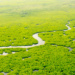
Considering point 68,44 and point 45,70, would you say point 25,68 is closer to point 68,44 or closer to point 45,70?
point 45,70

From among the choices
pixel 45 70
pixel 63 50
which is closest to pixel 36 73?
pixel 45 70

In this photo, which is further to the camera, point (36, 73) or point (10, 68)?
point (10, 68)

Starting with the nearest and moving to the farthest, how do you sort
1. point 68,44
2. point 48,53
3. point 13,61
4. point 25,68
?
point 25,68, point 13,61, point 48,53, point 68,44

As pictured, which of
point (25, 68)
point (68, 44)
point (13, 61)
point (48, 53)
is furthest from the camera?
point (68, 44)

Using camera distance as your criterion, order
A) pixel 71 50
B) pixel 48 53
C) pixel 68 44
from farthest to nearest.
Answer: pixel 68 44
pixel 71 50
pixel 48 53

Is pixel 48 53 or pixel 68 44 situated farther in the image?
pixel 68 44

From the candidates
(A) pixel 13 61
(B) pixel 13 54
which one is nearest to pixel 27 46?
(B) pixel 13 54

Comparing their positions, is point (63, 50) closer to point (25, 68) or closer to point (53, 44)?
point (53, 44)

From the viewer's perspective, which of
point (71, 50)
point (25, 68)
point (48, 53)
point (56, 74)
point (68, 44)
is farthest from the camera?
point (68, 44)
